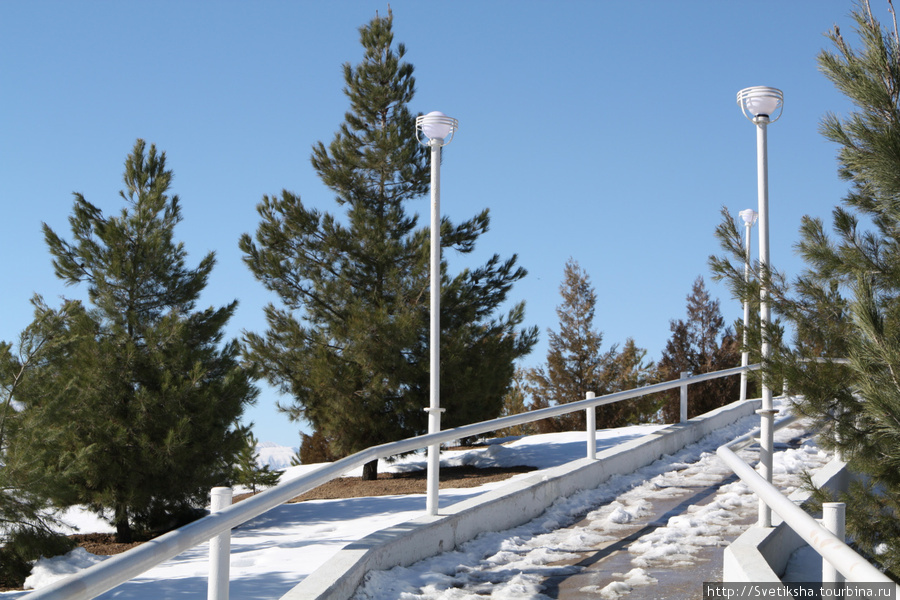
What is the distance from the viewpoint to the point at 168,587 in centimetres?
725

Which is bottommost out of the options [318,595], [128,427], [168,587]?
[168,587]

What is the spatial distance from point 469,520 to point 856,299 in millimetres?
3351

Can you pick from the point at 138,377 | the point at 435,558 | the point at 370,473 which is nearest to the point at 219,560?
the point at 435,558

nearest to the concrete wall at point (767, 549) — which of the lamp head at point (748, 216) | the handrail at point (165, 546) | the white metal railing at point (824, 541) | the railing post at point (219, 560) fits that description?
the white metal railing at point (824, 541)

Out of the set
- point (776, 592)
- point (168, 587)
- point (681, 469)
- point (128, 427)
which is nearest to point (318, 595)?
point (776, 592)

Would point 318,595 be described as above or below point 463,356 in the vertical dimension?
below

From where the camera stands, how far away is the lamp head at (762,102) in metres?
6.88

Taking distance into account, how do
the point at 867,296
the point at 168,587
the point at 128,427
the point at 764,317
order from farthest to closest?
the point at 128,427 < the point at 168,587 < the point at 764,317 < the point at 867,296

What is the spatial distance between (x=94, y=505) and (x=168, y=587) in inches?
213

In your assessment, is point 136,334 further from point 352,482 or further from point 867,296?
point 867,296

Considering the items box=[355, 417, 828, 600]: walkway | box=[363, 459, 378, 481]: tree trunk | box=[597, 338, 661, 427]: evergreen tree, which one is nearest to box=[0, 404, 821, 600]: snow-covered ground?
box=[355, 417, 828, 600]: walkway

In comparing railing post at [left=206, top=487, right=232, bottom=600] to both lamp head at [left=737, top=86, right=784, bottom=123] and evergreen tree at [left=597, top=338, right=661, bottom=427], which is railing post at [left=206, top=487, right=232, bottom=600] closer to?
lamp head at [left=737, top=86, right=784, bottom=123]

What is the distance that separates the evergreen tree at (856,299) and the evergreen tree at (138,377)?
847 cm

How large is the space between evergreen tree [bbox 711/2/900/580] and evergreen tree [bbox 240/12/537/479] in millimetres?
8262
